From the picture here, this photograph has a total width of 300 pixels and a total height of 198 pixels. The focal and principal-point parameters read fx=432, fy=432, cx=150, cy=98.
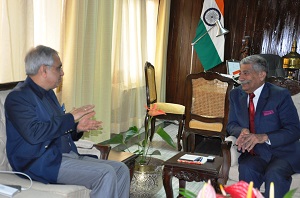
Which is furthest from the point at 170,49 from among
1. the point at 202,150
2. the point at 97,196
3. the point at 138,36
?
the point at 97,196

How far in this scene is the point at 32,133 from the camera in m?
2.31

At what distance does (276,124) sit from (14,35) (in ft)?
6.66

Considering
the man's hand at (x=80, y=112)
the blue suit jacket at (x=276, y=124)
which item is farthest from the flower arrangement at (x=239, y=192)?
the blue suit jacket at (x=276, y=124)

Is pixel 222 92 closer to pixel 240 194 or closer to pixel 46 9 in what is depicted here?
pixel 46 9

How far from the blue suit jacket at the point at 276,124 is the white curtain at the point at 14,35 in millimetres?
1689

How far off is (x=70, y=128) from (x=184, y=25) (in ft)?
16.1

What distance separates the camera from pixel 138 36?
5.79 m

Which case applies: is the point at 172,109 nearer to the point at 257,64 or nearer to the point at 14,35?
the point at 257,64

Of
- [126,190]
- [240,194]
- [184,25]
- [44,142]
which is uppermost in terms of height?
[184,25]

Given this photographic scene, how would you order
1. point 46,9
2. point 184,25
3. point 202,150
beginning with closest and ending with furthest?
1. point 46,9
2. point 202,150
3. point 184,25

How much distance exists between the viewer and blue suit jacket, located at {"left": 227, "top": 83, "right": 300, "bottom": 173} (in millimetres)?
2939

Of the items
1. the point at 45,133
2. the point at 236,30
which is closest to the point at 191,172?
the point at 45,133

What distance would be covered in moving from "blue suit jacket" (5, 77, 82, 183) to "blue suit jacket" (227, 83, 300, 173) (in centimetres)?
131

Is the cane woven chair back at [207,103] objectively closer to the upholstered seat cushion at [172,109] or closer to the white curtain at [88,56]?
the upholstered seat cushion at [172,109]
